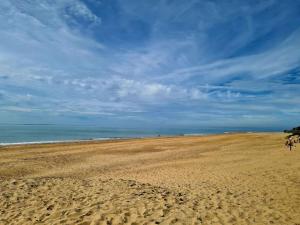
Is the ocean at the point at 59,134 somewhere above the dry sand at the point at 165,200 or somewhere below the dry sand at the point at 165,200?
above

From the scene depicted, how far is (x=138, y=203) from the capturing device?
8.45 metres

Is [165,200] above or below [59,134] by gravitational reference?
below

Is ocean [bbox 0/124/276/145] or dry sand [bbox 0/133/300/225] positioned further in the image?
ocean [bbox 0/124/276/145]

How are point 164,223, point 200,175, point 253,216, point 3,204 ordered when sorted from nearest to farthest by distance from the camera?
point 164,223 < point 253,216 < point 3,204 < point 200,175

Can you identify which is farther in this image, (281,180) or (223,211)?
(281,180)

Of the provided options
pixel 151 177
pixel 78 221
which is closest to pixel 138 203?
pixel 78 221

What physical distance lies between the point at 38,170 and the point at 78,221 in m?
13.4

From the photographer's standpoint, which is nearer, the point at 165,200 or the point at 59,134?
the point at 165,200

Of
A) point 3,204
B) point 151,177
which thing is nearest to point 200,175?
point 151,177

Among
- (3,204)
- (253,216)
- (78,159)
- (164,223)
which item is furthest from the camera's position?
(78,159)

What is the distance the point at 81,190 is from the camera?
10.2 meters

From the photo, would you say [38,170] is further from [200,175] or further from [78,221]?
[78,221]

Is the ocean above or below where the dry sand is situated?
above

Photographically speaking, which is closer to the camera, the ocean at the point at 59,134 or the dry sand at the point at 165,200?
the dry sand at the point at 165,200
